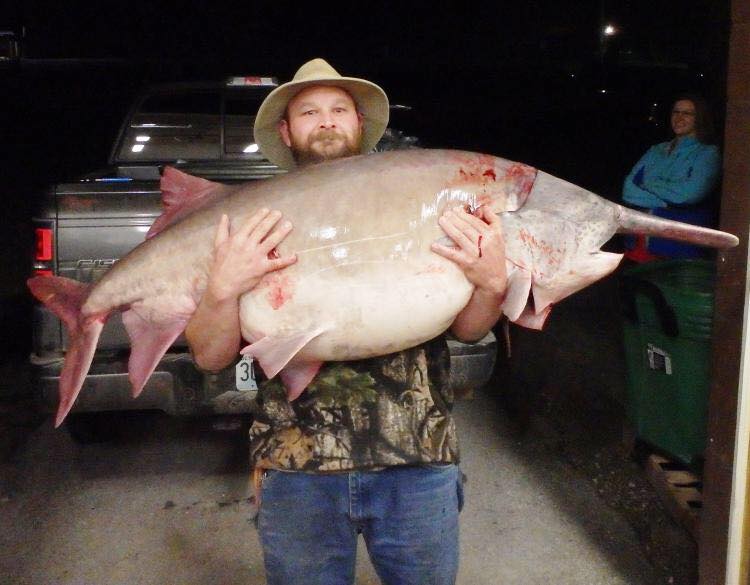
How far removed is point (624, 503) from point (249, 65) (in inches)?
705

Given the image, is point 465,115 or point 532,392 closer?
point 532,392

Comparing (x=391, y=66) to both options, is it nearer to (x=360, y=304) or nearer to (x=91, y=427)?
(x=91, y=427)

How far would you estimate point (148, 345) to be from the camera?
182 cm

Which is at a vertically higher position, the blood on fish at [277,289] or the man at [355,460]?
the blood on fish at [277,289]

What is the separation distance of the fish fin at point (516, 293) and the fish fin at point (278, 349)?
1.41ft

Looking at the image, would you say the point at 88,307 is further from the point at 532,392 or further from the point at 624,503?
the point at 532,392

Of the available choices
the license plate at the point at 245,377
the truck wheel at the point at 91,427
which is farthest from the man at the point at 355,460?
the truck wheel at the point at 91,427

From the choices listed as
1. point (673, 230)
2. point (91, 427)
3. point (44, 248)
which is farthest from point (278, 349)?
point (91, 427)

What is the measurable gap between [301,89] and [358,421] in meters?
0.90

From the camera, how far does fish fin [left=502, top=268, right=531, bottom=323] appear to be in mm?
1718

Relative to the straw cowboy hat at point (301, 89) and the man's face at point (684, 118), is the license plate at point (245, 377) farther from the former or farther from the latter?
the man's face at point (684, 118)

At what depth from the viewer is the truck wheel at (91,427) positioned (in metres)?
4.42

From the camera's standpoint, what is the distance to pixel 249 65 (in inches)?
771

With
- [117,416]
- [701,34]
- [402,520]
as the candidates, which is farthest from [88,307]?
[701,34]
